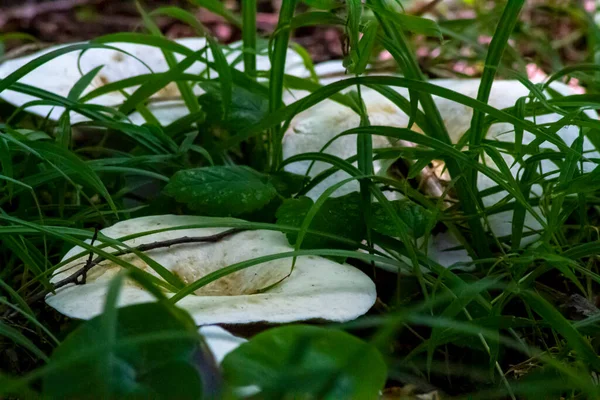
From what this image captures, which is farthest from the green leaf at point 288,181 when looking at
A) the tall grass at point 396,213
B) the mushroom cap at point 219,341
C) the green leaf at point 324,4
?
the mushroom cap at point 219,341

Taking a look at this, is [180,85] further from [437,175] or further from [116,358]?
[116,358]

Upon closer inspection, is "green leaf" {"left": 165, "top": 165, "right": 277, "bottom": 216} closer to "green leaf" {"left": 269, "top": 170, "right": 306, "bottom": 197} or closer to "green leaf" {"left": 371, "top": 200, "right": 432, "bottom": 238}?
"green leaf" {"left": 269, "top": 170, "right": 306, "bottom": 197}

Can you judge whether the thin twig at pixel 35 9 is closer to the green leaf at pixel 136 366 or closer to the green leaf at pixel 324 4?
the green leaf at pixel 324 4

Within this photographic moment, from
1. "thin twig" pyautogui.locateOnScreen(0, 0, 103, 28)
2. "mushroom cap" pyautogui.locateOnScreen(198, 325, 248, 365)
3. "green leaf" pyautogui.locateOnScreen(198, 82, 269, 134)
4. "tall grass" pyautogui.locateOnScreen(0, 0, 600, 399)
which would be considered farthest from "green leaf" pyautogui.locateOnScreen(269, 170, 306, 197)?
"thin twig" pyautogui.locateOnScreen(0, 0, 103, 28)

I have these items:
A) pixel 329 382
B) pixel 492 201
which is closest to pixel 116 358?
pixel 329 382

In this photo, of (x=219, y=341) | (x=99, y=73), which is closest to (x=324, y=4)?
(x=219, y=341)

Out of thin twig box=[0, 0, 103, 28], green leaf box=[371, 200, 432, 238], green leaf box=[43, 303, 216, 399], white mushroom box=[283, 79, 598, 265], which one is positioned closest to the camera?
green leaf box=[43, 303, 216, 399]
